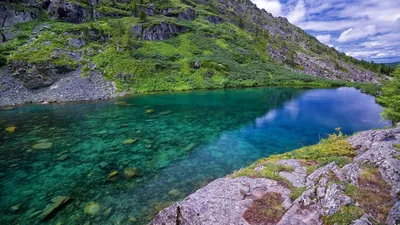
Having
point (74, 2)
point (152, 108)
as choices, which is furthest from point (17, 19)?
point (152, 108)

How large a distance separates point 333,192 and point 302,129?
67.1 ft

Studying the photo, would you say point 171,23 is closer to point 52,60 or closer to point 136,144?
point 52,60

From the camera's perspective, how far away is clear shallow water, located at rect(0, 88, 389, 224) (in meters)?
13.0

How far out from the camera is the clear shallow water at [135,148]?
1299cm

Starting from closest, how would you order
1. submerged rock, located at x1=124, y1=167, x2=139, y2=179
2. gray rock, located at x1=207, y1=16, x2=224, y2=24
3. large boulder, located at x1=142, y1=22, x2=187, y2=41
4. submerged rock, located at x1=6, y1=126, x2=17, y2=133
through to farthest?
1. submerged rock, located at x1=124, y1=167, x2=139, y2=179
2. submerged rock, located at x1=6, y1=126, x2=17, y2=133
3. large boulder, located at x1=142, y1=22, x2=187, y2=41
4. gray rock, located at x1=207, y1=16, x2=224, y2=24

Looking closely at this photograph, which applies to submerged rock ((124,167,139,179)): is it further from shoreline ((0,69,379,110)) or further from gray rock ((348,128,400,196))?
shoreline ((0,69,379,110))

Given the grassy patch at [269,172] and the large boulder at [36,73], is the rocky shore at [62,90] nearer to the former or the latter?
the large boulder at [36,73]

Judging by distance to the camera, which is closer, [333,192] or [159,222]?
[333,192]

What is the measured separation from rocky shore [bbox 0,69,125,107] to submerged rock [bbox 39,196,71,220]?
4120cm

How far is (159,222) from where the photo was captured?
9406 millimetres

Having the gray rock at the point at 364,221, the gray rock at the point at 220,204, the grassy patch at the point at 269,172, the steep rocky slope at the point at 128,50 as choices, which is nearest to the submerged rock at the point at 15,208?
the gray rock at the point at 220,204

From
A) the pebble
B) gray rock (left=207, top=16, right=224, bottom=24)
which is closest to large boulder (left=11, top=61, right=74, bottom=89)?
the pebble

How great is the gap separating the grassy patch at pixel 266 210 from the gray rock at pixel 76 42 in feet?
246

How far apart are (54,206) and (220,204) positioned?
10.1 metres
